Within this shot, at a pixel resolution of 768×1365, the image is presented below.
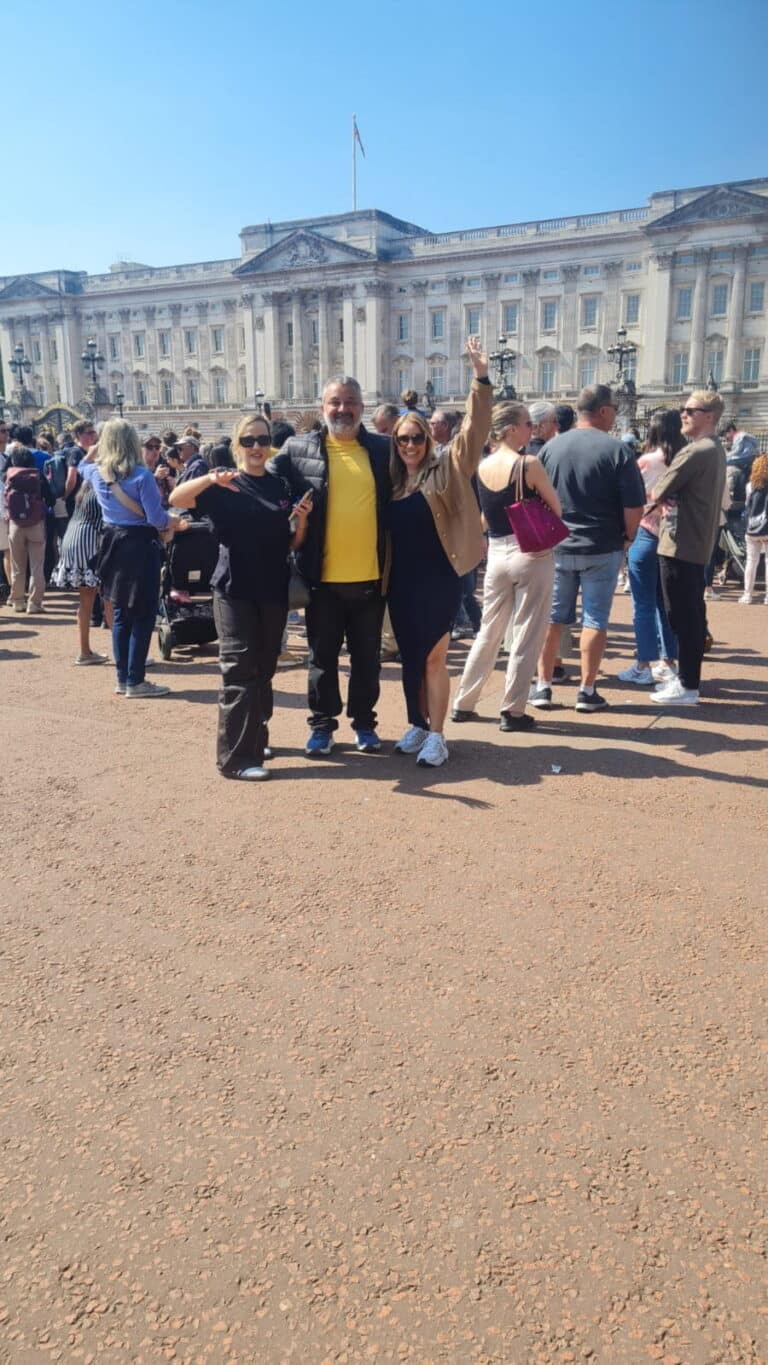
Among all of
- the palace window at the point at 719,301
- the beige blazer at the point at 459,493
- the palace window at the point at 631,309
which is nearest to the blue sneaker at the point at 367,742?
the beige blazer at the point at 459,493

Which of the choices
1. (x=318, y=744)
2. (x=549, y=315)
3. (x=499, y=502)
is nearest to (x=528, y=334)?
(x=549, y=315)

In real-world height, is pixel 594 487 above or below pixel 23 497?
above

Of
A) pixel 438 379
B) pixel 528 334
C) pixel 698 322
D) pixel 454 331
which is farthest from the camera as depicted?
pixel 438 379

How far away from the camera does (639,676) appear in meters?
7.06

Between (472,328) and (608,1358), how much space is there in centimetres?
6915

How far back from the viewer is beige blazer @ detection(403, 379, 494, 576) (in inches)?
182

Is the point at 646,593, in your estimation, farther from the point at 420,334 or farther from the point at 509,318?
the point at 420,334

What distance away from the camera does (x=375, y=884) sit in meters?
3.58

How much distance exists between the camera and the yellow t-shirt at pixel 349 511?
485 cm

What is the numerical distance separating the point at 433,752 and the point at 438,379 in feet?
218

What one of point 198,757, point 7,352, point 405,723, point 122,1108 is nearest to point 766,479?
point 405,723

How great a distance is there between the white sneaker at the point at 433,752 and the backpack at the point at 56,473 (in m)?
7.61

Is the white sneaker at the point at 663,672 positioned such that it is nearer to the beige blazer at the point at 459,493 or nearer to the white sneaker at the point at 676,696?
the white sneaker at the point at 676,696

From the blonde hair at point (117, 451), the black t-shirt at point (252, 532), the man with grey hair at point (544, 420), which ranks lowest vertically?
the black t-shirt at point (252, 532)
